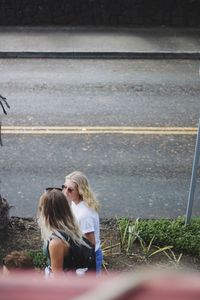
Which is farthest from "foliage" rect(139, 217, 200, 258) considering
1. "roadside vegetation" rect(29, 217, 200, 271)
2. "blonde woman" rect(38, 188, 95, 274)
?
"blonde woman" rect(38, 188, 95, 274)

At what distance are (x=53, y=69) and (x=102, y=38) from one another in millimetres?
2894

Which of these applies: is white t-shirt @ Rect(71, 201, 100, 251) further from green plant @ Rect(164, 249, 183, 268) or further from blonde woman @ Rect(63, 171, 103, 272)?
green plant @ Rect(164, 249, 183, 268)

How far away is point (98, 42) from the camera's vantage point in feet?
51.0

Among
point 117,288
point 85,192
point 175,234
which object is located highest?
point 117,288

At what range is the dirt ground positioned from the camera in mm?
5836

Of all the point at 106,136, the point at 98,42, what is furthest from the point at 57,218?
the point at 98,42

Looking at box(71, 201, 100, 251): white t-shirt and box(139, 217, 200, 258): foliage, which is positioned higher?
box(71, 201, 100, 251): white t-shirt

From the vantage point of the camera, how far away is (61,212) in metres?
3.83

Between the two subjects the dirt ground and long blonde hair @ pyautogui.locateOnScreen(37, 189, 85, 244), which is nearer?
long blonde hair @ pyautogui.locateOnScreen(37, 189, 85, 244)

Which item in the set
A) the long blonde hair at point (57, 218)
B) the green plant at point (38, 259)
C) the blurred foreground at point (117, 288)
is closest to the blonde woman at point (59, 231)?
the long blonde hair at point (57, 218)

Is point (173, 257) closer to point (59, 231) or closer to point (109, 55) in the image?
point (59, 231)

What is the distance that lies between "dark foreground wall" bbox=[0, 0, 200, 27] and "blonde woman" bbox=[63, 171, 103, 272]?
13.0m

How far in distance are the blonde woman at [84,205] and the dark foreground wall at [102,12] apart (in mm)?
13036

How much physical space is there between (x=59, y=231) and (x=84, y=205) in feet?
2.37
